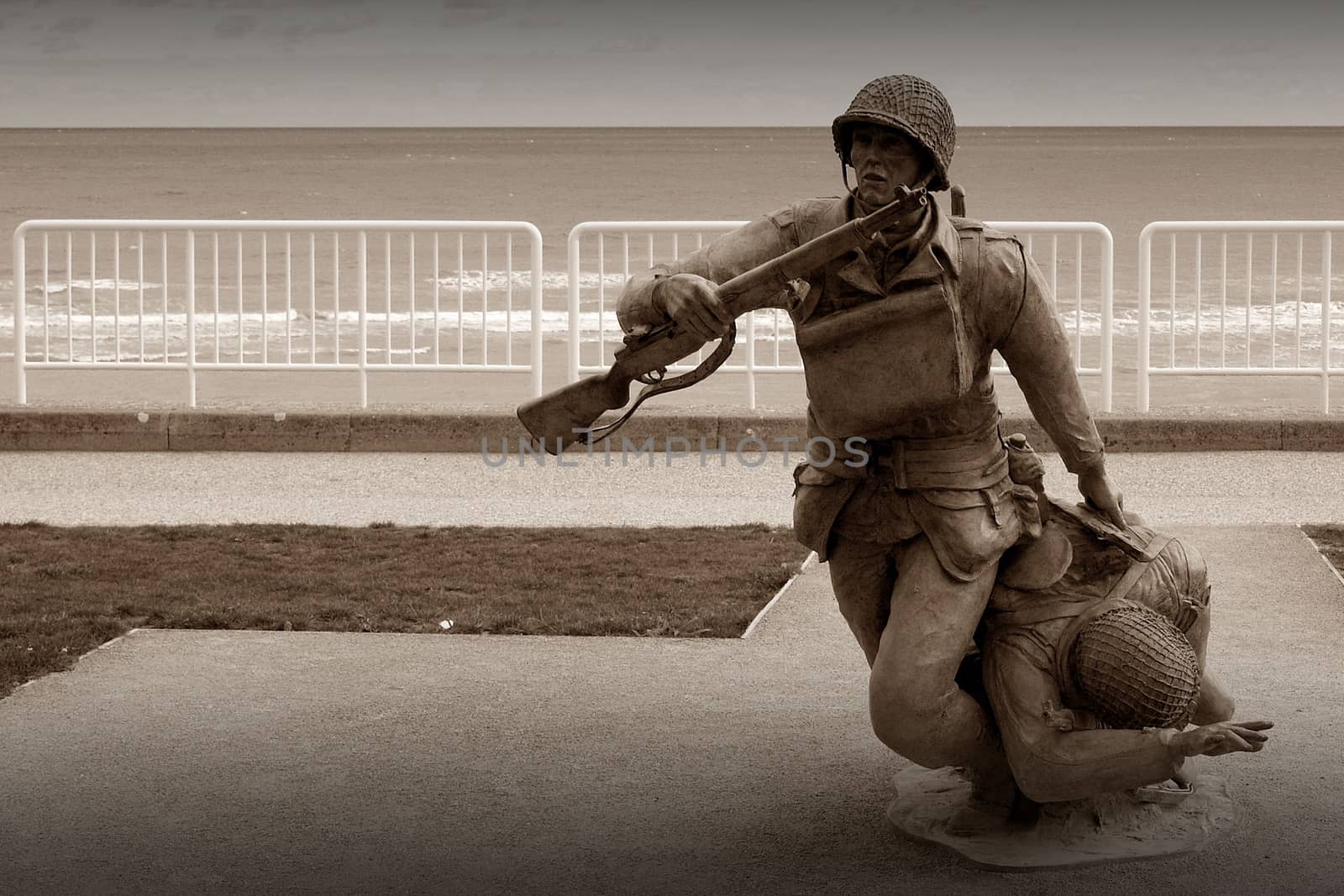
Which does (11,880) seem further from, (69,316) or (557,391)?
(69,316)

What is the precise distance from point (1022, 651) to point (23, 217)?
113 ft

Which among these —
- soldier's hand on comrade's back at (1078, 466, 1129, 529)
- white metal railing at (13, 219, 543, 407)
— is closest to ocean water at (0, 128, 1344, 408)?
white metal railing at (13, 219, 543, 407)

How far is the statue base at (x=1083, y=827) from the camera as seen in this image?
13.8 feet

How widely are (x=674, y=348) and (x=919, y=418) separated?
0.60 metres

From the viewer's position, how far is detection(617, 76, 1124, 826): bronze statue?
400cm

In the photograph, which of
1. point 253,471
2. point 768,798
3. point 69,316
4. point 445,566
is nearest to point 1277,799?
point 768,798

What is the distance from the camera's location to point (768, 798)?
15.1ft

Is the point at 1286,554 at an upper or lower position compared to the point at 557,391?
lower

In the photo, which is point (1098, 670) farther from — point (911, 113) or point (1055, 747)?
point (911, 113)

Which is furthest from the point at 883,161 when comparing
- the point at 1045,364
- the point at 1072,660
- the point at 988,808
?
the point at 988,808

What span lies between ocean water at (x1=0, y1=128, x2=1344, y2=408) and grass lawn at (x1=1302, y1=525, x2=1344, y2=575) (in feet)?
7.18

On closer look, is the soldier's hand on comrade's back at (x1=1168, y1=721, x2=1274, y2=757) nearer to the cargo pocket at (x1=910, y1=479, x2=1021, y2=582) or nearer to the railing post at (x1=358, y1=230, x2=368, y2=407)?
the cargo pocket at (x1=910, y1=479, x2=1021, y2=582)

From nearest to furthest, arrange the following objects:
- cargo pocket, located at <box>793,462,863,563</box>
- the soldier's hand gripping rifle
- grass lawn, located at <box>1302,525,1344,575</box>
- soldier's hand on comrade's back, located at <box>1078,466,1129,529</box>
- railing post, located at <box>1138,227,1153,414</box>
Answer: the soldier's hand gripping rifle → cargo pocket, located at <box>793,462,863,563</box> → soldier's hand on comrade's back, located at <box>1078,466,1129,529</box> → grass lawn, located at <box>1302,525,1344,575</box> → railing post, located at <box>1138,227,1153,414</box>

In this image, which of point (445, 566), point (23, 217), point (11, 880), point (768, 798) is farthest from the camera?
point (23, 217)
